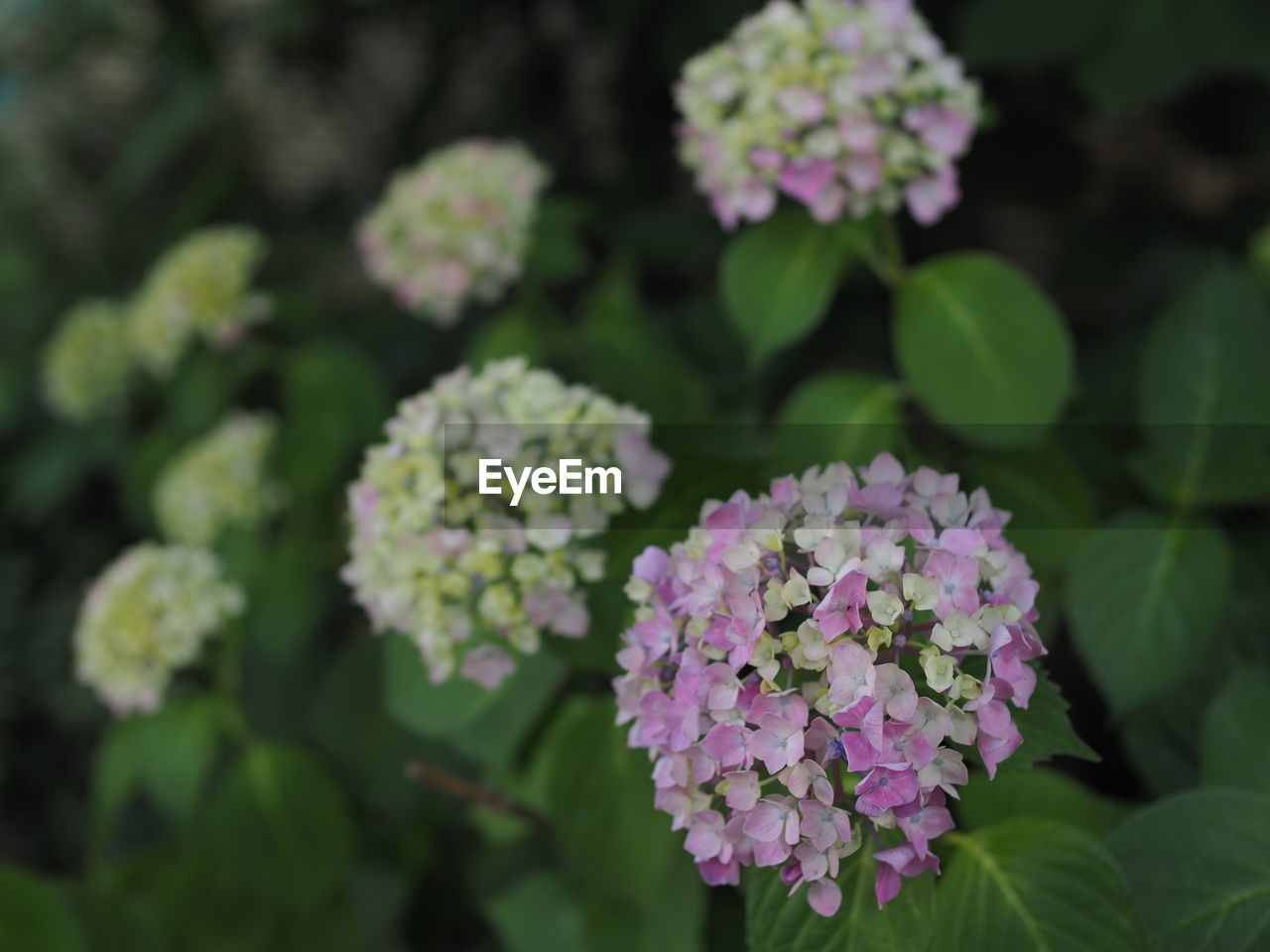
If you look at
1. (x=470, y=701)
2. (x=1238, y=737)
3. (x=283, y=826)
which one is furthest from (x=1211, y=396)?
(x=283, y=826)

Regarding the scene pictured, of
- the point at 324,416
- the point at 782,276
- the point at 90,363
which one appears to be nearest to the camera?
the point at 782,276

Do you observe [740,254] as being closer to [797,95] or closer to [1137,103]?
[797,95]

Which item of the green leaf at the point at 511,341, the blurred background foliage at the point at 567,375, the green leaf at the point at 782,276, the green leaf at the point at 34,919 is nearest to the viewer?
the blurred background foliage at the point at 567,375

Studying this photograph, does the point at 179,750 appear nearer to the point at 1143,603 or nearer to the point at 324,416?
the point at 324,416

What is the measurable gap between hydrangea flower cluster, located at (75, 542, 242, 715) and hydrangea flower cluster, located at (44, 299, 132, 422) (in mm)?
522

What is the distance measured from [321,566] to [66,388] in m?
0.53

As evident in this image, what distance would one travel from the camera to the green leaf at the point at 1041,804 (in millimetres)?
515

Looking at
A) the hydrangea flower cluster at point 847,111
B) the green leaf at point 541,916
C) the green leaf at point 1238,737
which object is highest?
the hydrangea flower cluster at point 847,111

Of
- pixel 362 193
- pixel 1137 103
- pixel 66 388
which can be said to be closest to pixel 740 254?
pixel 1137 103

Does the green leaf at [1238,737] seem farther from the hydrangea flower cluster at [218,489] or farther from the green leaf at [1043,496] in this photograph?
the hydrangea flower cluster at [218,489]

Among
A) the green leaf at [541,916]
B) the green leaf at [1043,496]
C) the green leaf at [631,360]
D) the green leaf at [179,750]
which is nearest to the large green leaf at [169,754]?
the green leaf at [179,750]

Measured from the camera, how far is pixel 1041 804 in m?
0.55

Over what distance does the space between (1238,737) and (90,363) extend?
1.32 m

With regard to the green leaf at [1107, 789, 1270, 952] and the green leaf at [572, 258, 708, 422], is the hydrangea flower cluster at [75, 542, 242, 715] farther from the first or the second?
the green leaf at [1107, 789, 1270, 952]
